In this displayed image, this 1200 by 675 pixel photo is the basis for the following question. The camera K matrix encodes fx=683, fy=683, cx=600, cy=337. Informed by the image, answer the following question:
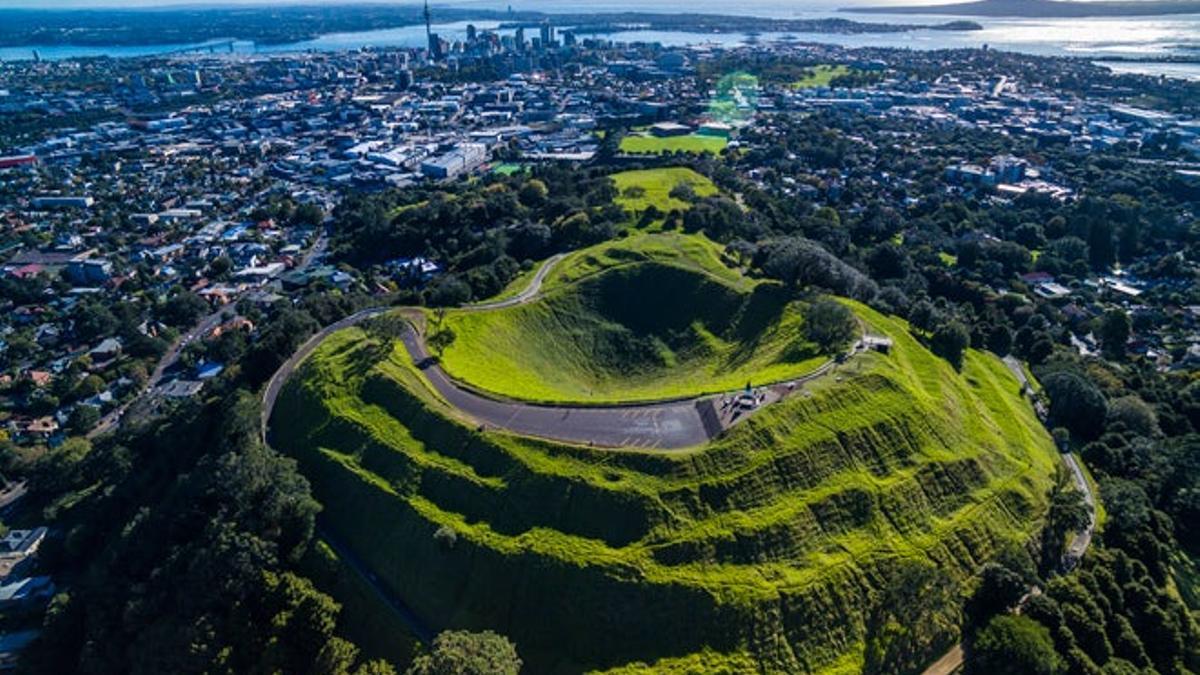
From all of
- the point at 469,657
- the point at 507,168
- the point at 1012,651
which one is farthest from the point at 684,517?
the point at 507,168

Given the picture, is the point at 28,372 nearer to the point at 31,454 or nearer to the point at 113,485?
the point at 31,454

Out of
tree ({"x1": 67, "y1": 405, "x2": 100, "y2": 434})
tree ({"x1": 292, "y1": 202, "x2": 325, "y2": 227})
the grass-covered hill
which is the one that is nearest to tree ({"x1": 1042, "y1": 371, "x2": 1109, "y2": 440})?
the grass-covered hill

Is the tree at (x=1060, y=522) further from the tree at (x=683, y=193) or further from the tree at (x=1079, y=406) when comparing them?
the tree at (x=683, y=193)

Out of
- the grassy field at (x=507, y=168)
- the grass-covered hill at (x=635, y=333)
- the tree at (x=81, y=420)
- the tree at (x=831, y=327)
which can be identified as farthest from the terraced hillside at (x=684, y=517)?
the grassy field at (x=507, y=168)

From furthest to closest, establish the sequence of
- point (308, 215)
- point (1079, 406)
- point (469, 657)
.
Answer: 1. point (308, 215)
2. point (1079, 406)
3. point (469, 657)

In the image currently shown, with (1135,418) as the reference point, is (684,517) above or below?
above

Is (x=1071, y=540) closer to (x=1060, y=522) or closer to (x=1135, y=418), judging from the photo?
(x=1060, y=522)

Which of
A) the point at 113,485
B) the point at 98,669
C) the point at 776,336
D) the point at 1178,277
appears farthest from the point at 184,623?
the point at 1178,277
